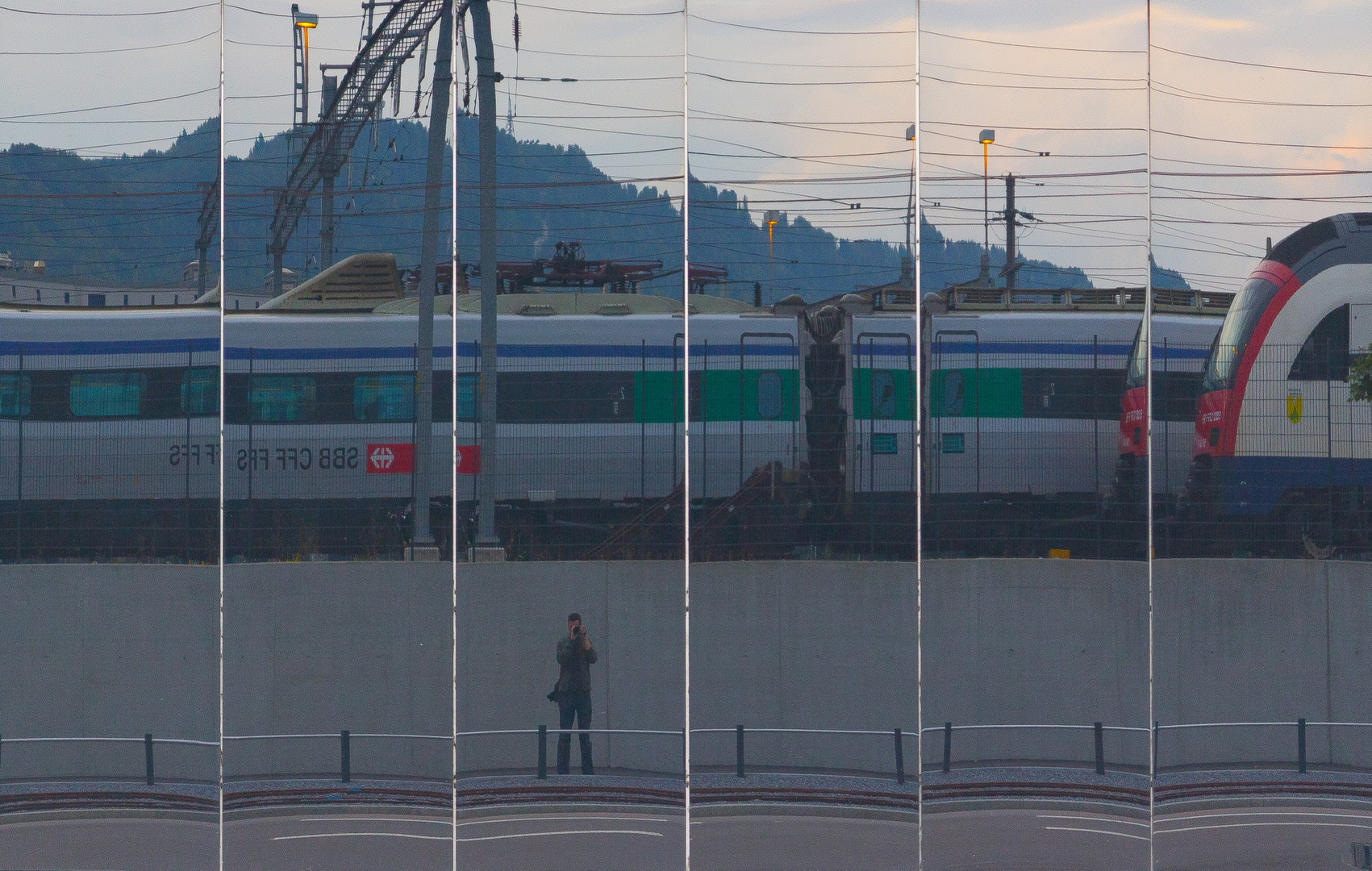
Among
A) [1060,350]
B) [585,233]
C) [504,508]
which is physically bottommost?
[504,508]

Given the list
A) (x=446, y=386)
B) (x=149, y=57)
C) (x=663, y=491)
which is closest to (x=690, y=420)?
(x=663, y=491)

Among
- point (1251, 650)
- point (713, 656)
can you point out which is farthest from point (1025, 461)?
point (713, 656)

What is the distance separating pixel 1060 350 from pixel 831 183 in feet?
5.14

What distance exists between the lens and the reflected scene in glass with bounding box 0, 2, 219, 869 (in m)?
6.21

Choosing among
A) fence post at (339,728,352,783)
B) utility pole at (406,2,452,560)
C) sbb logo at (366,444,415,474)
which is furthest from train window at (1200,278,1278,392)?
fence post at (339,728,352,783)

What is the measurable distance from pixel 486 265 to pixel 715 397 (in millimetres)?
1455

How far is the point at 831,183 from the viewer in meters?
6.15

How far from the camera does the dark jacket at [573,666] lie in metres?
6.01

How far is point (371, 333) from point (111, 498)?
1.72 meters

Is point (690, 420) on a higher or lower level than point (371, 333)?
lower

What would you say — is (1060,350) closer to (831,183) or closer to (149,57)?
(831,183)

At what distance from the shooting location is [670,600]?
19.9 ft

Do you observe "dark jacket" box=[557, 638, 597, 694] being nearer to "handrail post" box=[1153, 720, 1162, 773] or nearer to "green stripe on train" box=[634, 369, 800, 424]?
"green stripe on train" box=[634, 369, 800, 424]

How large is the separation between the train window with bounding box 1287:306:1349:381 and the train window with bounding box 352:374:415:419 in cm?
487
